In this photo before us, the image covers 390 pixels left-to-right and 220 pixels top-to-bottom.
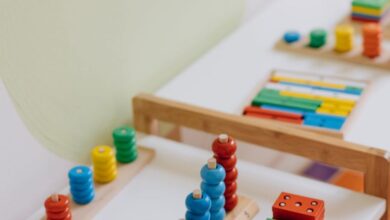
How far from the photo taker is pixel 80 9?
1.25 meters

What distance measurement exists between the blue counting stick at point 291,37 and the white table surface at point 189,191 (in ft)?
1.51

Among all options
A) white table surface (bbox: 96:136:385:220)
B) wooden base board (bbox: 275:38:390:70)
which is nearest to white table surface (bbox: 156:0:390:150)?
wooden base board (bbox: 275:38:390:70)

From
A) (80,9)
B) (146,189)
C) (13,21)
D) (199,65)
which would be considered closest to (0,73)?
(13,21)

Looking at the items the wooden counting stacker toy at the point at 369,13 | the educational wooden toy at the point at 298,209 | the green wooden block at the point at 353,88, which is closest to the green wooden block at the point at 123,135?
the educational wooden toy at the point at 298,209

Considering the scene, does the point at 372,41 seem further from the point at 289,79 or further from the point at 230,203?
the point at 230,203

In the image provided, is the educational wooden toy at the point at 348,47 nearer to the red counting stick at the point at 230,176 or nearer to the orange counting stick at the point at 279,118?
the orange counting stick at the point at 279,118

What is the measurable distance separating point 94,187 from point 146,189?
3.6 inches

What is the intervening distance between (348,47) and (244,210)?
2.03 feet

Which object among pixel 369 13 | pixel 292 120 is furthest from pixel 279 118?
pixel 369 13

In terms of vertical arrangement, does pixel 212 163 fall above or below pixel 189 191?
above

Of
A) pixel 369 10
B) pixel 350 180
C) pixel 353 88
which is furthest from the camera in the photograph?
pixel 350 180

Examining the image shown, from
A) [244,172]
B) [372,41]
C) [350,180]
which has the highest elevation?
[372,41]

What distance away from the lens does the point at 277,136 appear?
49.9 inches

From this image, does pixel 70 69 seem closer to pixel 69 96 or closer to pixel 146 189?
pixel 69 96
